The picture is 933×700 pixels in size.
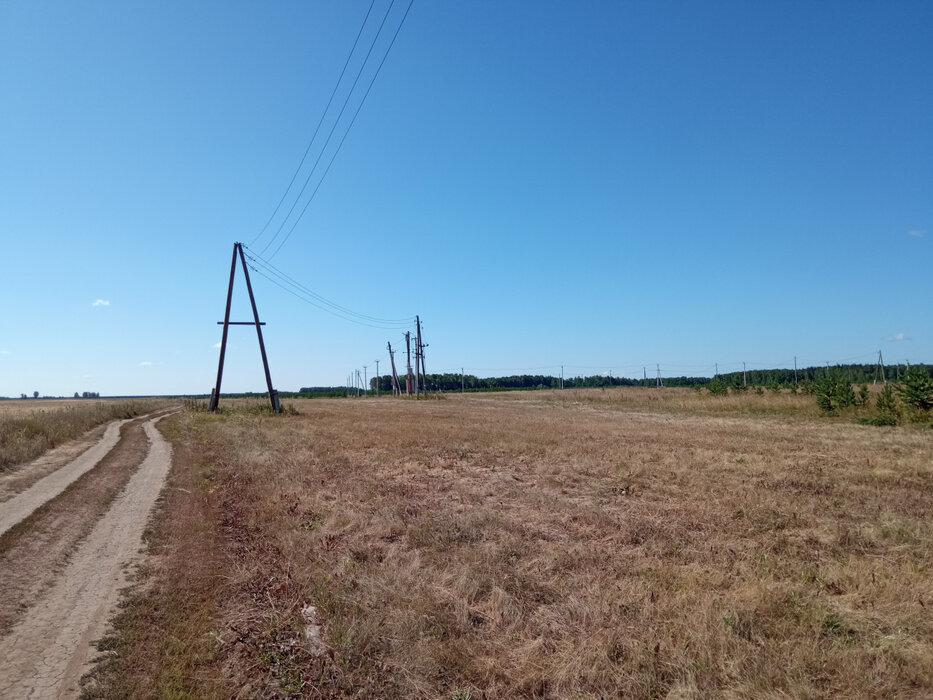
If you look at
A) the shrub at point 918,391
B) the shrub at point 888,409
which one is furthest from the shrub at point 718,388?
the shrub at point 918,391

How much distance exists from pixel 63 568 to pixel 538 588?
6313 millimetres

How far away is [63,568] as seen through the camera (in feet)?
23.3

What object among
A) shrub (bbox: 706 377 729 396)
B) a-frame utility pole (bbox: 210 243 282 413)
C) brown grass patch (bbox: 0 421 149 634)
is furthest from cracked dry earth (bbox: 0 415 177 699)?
shrub (bbox: 706 377 729 396)

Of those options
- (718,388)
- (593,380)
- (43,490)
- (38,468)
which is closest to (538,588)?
(43,490)

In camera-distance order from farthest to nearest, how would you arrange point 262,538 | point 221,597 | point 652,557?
point 262,538 → point 652,557 → point 221,597

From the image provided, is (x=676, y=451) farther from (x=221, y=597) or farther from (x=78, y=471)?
(x=78, y=471)

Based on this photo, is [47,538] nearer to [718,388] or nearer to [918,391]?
[918,391]

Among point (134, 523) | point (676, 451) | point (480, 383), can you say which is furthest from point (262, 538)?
point (480, 383)

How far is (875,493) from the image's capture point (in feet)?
35.0

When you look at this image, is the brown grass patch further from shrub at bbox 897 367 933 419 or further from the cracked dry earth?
shrub at bbox 897 367 933 419

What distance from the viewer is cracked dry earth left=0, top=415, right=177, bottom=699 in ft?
15.0

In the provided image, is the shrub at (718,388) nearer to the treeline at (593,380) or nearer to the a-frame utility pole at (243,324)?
the treeline at (593,380)

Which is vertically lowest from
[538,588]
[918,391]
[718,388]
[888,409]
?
[888,409]

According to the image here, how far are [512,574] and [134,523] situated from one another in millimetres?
7242
